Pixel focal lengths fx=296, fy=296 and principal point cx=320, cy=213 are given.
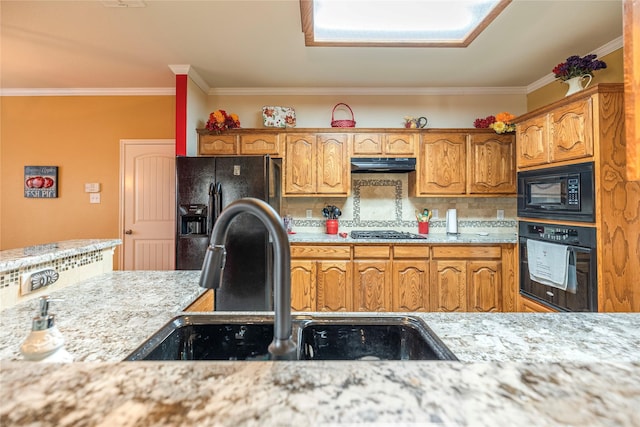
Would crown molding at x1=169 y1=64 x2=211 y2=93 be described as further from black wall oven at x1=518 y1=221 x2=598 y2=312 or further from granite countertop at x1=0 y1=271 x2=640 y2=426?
black wall oven at x1=518 y1=221 x2=598 y2=312

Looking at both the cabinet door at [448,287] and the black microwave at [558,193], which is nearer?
the black microwave at [558,193]

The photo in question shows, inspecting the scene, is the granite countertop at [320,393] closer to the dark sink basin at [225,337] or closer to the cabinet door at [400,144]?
the dark sink basin at [225,337]

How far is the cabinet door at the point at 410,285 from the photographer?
2.88 m

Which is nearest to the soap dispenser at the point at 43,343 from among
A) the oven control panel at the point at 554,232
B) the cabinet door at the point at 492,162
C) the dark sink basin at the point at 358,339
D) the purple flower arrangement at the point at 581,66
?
the dark sink basin at the point at 358,339

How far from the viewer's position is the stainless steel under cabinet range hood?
3133mm

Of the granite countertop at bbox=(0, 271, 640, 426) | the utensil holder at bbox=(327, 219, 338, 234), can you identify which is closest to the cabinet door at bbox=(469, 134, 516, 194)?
the utensil holder at bbox=(327, 219, 338, 234)

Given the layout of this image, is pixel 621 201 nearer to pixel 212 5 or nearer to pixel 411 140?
pixel 411 140

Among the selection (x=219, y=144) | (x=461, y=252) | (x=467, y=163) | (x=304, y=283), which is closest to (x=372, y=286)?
(x=304, y=283)

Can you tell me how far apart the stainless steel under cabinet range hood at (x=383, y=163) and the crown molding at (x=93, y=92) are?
2.38m

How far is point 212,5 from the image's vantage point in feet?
6.77

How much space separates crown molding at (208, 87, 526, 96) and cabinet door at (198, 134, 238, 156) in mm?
697

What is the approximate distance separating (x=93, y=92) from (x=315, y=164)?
2.87 meters

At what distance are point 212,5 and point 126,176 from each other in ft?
7.96

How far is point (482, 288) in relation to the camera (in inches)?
114
